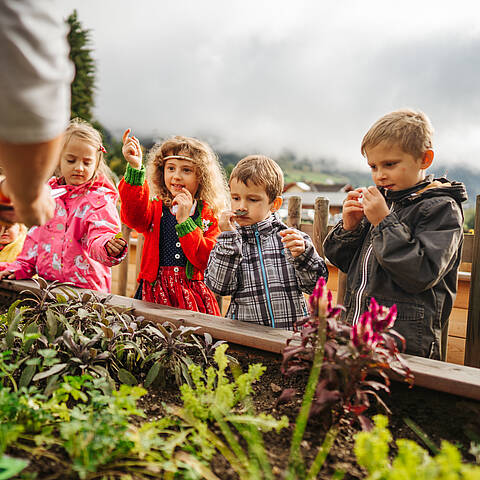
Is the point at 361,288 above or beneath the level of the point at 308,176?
beneath

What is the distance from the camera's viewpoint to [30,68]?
0.88m

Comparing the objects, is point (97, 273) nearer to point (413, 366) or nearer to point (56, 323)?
point (56, 323)

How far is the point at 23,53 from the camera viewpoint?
875mm

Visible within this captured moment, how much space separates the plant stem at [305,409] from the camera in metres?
1.04

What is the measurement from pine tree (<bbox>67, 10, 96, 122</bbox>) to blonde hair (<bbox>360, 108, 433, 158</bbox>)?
694 inches

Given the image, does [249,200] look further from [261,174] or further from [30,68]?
[30,68]

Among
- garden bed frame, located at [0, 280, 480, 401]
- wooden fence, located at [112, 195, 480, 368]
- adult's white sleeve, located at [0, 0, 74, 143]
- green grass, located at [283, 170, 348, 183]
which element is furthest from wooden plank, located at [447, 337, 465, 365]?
green grass, located at [283, 170, 348, 183]

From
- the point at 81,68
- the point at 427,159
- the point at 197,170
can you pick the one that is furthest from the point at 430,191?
the point at 81,68

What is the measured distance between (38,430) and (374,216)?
1459 millimetres

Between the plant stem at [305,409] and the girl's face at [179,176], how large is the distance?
1573mm

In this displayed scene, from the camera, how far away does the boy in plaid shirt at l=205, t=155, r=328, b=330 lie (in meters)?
2.12

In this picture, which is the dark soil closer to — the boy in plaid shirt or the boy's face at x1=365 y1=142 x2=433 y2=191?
the boy in plaid shirt

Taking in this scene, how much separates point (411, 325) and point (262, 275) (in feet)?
2.65

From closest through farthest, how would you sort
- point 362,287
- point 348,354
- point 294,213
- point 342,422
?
point 348,354
point 342,422
point 362,287
point 294,213
